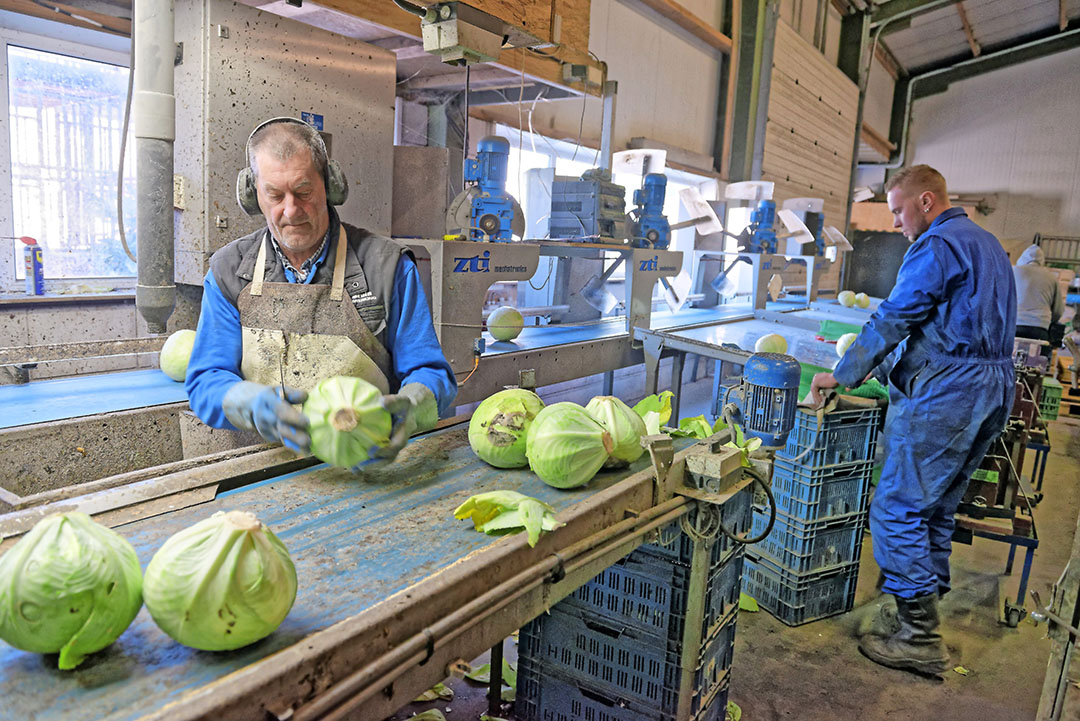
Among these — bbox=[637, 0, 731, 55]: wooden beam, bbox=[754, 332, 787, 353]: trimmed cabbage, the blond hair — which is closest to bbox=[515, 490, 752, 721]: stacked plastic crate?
the blond hair

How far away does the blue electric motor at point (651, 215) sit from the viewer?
515cm

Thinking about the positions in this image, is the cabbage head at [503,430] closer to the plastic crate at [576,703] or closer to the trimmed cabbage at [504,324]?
the plastic crate at [576,703]

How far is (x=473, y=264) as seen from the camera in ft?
11.2

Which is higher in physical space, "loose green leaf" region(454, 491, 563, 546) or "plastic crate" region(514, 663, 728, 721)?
"loose green leaf" region(454, 491, 563, 546)

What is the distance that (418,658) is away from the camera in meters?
1.17

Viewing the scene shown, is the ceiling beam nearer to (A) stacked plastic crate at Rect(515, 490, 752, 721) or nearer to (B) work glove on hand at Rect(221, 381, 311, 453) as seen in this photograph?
(A) stacked plastic crate at Rect(515, 490, 752, 721)

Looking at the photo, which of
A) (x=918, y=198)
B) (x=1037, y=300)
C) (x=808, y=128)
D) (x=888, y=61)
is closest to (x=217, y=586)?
(x=918, y=198)

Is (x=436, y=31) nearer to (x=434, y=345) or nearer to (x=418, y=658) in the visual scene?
(x=434, y=345)

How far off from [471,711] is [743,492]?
134cm

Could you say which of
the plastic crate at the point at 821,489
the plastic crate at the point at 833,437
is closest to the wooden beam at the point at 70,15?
the plastic crate at the point at 833,437

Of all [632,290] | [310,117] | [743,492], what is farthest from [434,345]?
[632,290]

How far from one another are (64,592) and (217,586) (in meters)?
0.19

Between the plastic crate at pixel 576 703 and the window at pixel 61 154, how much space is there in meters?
3.13

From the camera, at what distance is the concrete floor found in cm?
286
